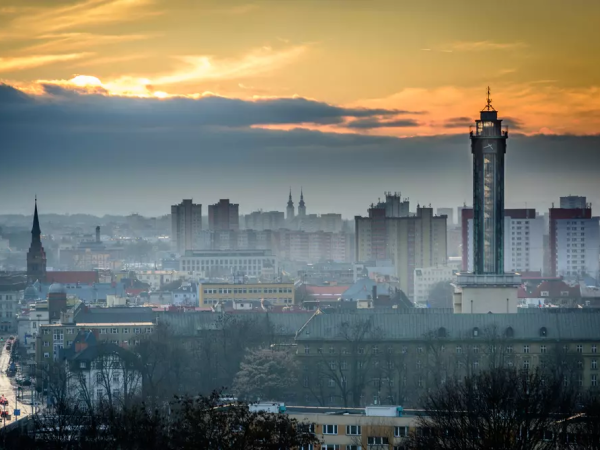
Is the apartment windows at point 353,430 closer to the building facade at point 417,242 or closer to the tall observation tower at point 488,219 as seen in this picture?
the tall observation tower at point 488,219

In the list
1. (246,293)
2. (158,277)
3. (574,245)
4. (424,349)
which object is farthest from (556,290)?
(158,277)

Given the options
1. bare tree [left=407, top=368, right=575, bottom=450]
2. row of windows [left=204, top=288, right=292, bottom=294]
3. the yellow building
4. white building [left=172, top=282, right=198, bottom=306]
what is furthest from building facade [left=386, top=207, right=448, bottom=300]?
bare tree [left=407, top=368, right=575, bottom=450]

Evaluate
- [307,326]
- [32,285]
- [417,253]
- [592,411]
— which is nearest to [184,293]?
[32,285]

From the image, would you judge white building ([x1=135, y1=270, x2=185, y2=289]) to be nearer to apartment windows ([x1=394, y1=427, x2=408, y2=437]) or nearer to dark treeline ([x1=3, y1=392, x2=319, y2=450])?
dark treeline ([x1=3, y1=392, x2=319, y2=450])

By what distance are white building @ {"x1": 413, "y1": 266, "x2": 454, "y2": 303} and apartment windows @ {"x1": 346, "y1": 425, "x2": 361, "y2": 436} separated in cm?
7810

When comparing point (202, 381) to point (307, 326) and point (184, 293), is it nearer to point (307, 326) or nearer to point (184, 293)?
point (307, 326)

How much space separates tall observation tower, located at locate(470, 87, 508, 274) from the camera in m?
71.1

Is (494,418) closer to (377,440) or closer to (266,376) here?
(377,440)

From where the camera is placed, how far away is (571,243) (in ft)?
456

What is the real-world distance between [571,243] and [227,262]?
33159mm

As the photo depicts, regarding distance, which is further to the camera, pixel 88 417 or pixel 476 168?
pixel 476 168

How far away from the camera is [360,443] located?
41812 mm

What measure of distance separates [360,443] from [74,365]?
2283 cm

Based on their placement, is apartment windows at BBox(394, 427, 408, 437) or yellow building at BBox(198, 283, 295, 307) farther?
yellow building at BBox(198, 283, 295, 307)
